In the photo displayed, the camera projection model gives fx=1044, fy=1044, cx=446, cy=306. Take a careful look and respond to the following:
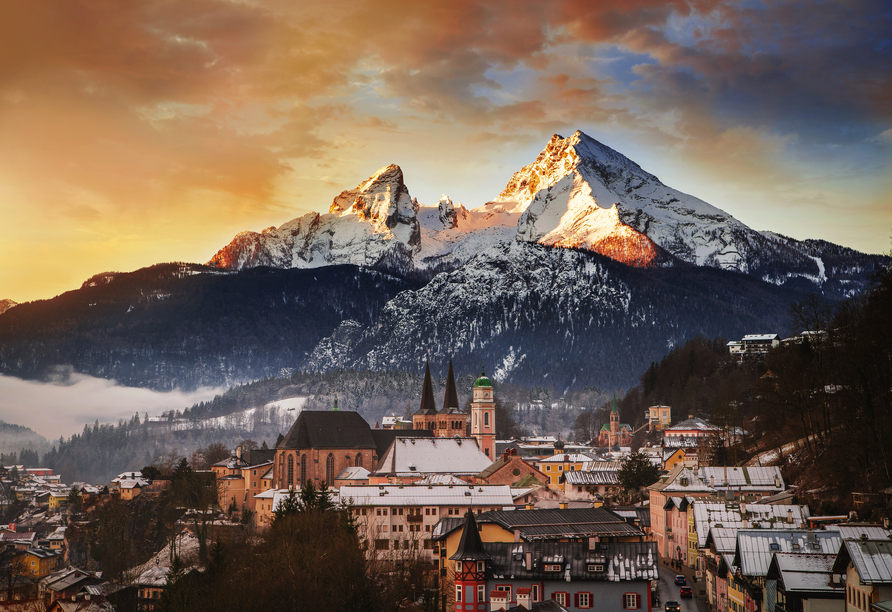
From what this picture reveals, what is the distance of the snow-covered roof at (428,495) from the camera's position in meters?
109

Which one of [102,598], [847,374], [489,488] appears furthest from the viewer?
[489,488]

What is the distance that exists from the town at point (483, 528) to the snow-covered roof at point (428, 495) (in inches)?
10.3

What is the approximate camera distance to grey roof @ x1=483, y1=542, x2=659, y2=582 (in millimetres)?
72250

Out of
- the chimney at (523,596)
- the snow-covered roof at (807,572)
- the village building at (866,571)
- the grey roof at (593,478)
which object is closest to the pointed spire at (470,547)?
the chimney at (523,596)

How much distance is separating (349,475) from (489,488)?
1679 inches

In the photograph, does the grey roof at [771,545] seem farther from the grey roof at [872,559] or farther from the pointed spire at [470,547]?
the pointed spire at [470,547]

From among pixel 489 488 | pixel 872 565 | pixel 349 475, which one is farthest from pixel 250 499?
pixel 872 565

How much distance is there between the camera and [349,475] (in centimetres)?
15475

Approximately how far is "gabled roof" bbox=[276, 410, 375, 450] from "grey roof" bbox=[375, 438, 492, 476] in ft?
31.8

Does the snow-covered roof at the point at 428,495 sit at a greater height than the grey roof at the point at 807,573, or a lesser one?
greater

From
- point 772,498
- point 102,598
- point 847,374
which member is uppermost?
point 847,374

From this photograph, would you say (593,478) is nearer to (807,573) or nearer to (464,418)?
(464,418)

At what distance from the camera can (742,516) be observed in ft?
259

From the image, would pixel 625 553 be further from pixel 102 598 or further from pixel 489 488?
pixel 102 598
